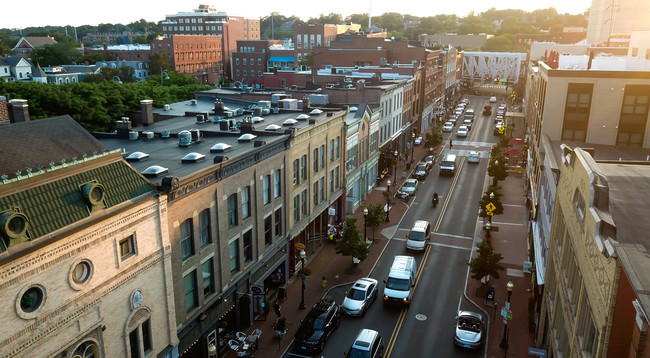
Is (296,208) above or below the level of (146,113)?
below

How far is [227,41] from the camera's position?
17750 cm

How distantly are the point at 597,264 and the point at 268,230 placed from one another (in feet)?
66.9

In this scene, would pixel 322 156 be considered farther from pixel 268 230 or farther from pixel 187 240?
pixel 187 240

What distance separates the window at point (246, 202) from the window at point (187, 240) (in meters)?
5.02

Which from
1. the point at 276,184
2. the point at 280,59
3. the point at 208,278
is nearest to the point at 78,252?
the point at 208,278

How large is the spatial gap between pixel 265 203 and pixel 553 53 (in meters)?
36.1

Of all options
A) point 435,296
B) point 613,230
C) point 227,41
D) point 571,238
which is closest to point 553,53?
point 435,296

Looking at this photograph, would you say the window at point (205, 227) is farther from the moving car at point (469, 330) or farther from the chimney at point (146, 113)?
the chimney at point (146, 113)

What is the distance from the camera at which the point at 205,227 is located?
25.1 meters

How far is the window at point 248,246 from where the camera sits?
29406mm

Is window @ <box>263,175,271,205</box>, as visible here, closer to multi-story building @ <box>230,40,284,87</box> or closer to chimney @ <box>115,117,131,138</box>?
chimney @ <box>115,117,131,138</box>

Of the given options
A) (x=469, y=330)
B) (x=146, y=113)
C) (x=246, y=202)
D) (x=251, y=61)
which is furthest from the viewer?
(x=251, y=61)

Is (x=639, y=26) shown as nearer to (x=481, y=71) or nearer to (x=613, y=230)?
(x=481, y=71)

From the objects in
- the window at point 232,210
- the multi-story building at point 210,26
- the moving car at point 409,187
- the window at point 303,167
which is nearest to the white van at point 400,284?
the window at point 303,167
